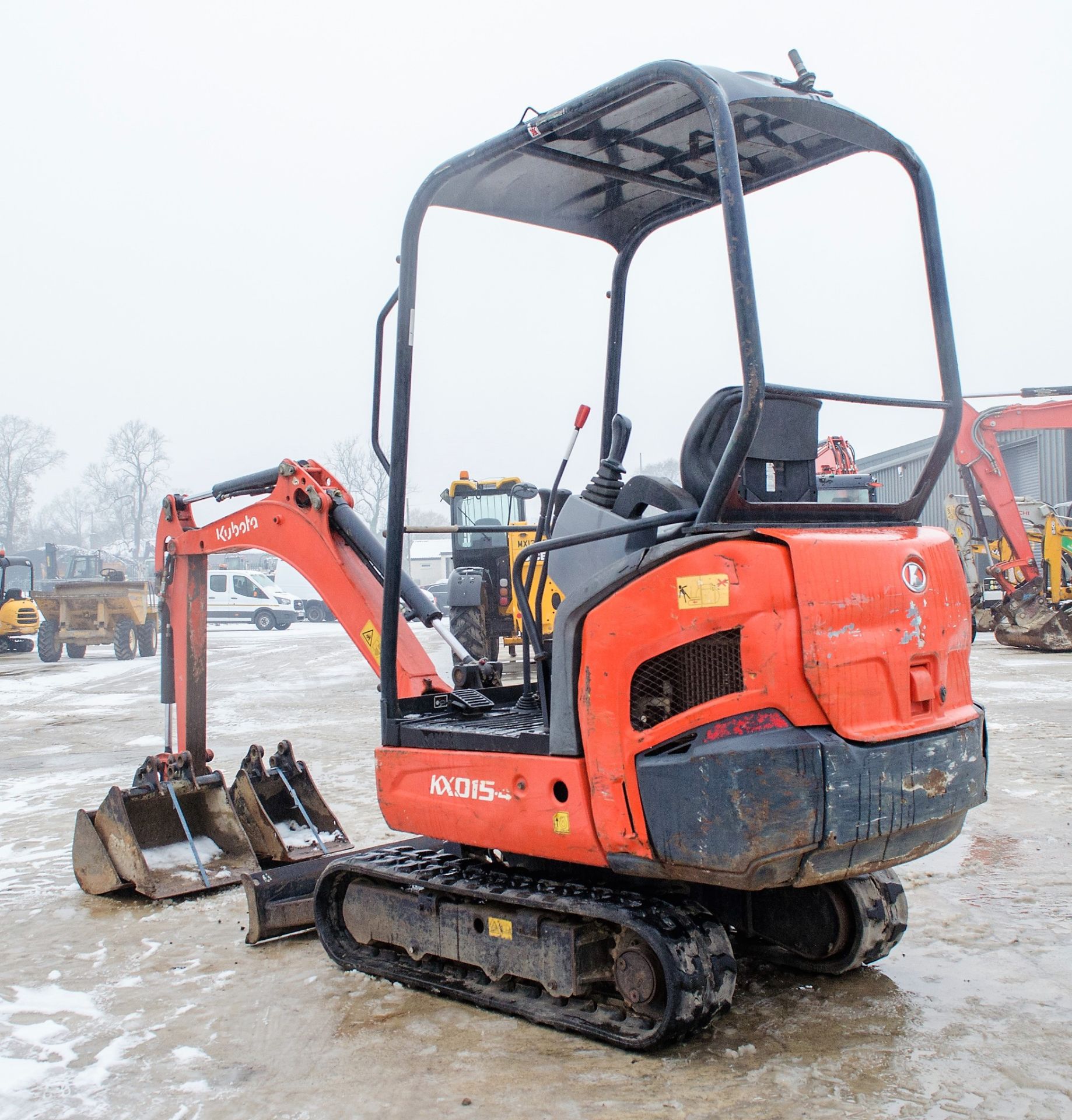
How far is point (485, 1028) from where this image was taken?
369cm

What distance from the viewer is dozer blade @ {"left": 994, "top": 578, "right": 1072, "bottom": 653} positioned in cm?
1612

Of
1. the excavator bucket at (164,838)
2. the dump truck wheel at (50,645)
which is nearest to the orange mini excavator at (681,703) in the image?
the excavator bucket at (164,838)

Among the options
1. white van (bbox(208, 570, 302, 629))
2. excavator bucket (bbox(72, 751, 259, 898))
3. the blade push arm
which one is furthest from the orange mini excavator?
white van (bbox(208, 570, 302, 629))

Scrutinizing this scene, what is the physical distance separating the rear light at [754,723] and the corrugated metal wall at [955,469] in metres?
23.4

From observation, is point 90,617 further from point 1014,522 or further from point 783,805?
point 783,805

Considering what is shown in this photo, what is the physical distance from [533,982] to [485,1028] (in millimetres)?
231

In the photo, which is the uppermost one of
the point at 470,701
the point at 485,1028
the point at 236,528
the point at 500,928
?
the point at 236,528

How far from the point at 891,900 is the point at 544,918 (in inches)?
52.3

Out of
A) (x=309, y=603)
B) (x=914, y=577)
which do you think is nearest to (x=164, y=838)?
(x=914, y=577)

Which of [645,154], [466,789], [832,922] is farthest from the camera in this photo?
[645,154]

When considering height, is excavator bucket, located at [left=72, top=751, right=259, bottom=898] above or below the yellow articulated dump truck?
below

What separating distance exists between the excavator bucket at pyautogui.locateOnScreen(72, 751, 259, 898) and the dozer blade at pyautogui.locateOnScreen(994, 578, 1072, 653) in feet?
45.2

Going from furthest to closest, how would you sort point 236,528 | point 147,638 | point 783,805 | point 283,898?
1. point 147,638
2. point 236,528
3. point 283,898
4. point 783,805

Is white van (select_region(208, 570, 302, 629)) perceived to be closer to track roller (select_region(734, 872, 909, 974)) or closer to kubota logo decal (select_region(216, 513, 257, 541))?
kubota logo decal (select_region(216, 513, 257, 541))
